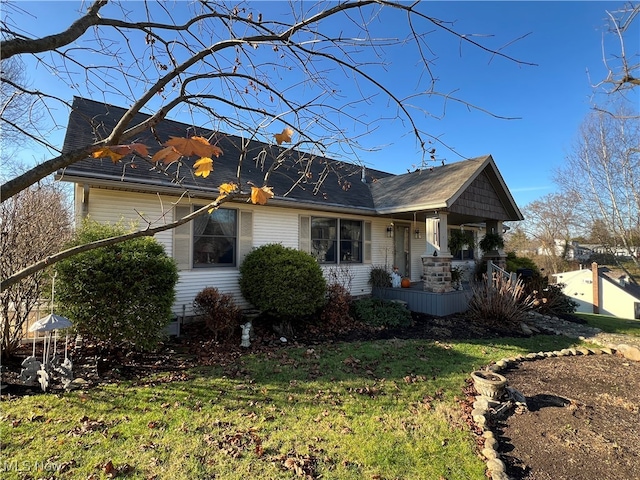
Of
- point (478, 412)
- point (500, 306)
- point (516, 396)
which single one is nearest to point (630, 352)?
point (500, 306)

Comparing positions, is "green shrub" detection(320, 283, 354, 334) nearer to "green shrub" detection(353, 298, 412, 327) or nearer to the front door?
"green shrub" detection(353, 298, 412, 327)

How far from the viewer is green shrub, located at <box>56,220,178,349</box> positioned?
189 inches

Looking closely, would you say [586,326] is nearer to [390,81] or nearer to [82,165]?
[390,81]

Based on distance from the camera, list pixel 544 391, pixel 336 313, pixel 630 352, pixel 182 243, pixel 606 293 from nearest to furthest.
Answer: pixel 544 391
pixel 630 352
pixel 182 243
pixel 336 313
pixel 606 293

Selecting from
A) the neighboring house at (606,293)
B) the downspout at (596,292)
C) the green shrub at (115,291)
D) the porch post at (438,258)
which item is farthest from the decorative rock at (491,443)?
the downspout at (596,292)

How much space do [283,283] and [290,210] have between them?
274cm

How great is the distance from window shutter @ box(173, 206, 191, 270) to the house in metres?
0.02

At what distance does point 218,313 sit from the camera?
21.9 ft

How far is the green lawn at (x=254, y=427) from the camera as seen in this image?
2.81 m

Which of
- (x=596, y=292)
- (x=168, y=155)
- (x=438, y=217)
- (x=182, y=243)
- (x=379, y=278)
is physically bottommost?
(x=596, y=292)

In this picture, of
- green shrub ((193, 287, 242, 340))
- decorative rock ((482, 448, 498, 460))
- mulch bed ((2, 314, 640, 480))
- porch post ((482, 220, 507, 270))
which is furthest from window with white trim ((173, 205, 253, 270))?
porch post ((482, 220, 507, 270))

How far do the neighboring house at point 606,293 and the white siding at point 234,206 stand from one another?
15397 mm

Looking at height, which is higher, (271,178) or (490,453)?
(271,178)

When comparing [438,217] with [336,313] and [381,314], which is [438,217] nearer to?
[381,314]
